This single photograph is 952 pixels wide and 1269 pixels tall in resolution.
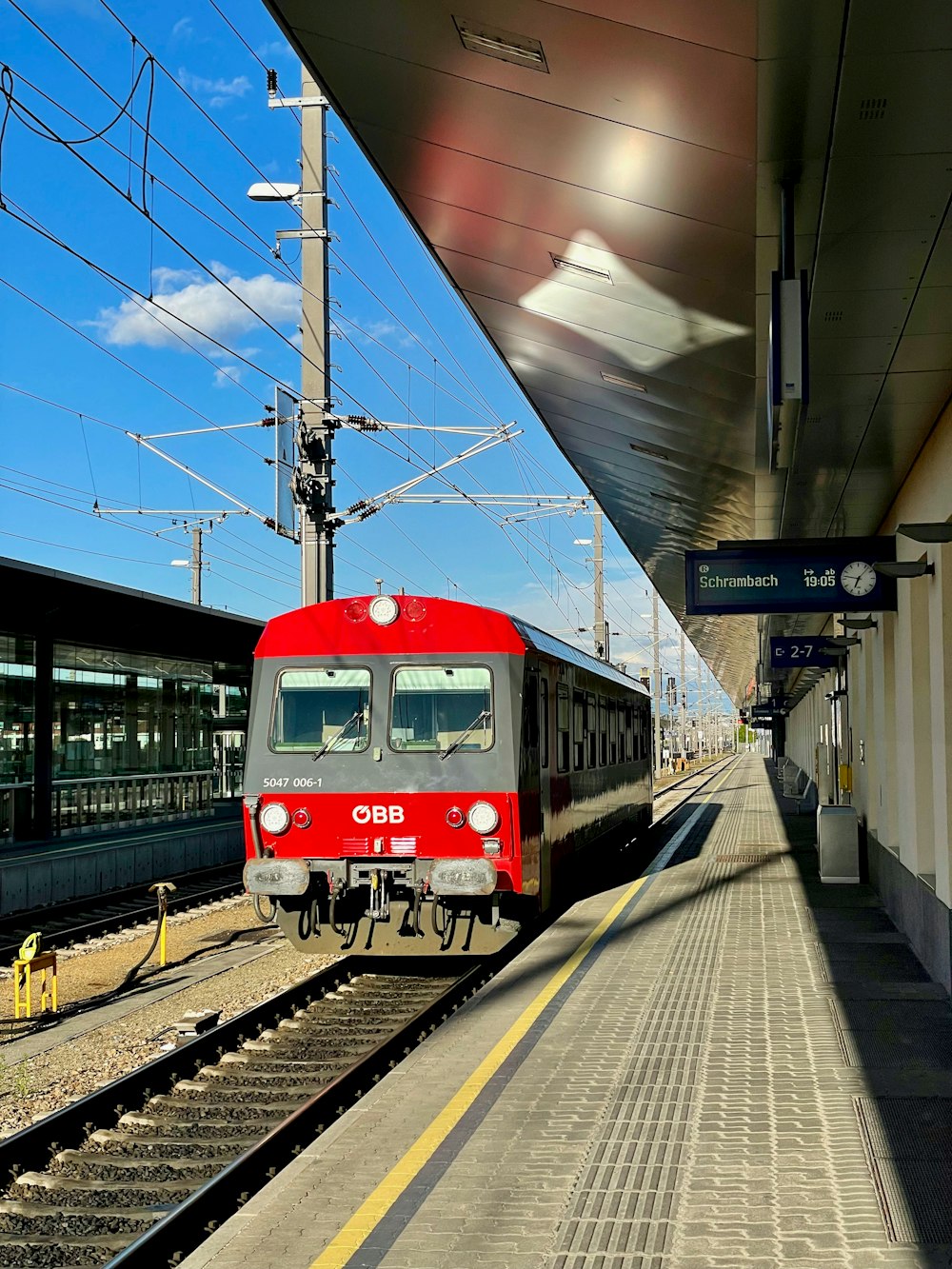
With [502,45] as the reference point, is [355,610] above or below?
below

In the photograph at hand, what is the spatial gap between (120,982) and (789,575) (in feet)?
20.1

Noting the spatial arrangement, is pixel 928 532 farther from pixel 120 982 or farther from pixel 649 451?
pixel 120 982

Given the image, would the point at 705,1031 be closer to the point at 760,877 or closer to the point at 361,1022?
the point at 361,1022

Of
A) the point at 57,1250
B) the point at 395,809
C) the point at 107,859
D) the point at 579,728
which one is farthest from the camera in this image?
the point at 107,859

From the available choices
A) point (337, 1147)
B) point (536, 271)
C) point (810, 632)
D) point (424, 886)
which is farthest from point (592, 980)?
point (810, 632)

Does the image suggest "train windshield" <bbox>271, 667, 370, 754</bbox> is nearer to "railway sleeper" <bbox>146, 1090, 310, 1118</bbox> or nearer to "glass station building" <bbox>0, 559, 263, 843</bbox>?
"railway sleeper" <bbox>146, 1090, 310, 1118</bbox>

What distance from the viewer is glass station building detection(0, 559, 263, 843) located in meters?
15.8

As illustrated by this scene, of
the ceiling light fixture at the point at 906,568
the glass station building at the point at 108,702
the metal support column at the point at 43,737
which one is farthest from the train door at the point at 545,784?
the metal support column at the point at 43,737

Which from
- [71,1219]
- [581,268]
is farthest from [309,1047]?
[581,268]

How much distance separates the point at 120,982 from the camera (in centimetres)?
1040

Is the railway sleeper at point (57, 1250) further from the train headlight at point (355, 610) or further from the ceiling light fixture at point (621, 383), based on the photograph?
the ceiling light fixture at point (621, 383)

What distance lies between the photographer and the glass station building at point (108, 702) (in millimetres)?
15773

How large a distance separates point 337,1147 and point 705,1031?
283cm

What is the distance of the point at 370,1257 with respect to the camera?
162 inches
